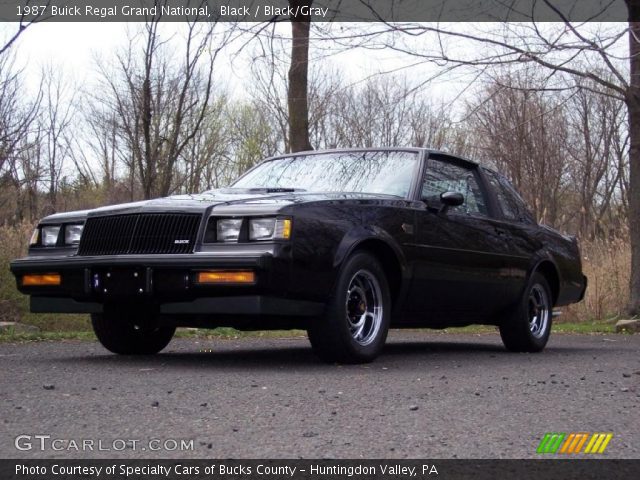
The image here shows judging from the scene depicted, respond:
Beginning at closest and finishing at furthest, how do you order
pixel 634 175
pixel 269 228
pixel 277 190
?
pixel 269 228 → pixel 277 190 → pixel 634 175

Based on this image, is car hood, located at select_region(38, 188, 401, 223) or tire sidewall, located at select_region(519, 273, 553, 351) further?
tire sidewall, located at select_region(519, 273, 553, 351)

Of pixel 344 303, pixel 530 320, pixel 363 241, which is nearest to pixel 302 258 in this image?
pixel 344 303

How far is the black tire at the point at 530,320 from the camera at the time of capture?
822cm

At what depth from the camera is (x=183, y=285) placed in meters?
5.80

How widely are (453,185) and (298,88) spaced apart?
627 cm

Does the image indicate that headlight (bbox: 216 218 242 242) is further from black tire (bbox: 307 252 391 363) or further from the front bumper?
black tire (bbox: 307 252 391 363)

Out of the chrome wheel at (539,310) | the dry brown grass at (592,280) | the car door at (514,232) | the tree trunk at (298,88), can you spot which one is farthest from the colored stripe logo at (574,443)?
the tree trunk at (298,88)

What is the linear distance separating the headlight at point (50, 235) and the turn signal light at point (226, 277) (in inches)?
55.6

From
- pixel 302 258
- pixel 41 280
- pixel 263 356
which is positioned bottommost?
pixel 263 356

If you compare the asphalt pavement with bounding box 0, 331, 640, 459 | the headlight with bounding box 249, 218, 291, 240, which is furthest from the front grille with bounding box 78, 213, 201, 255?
the asphalt pavement with bounding box 0, 331, 640, 459

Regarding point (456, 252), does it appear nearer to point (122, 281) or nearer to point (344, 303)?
point (344, 303)

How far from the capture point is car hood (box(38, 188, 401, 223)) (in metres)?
5.93

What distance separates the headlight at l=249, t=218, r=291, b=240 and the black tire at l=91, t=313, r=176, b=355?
1.32 m
